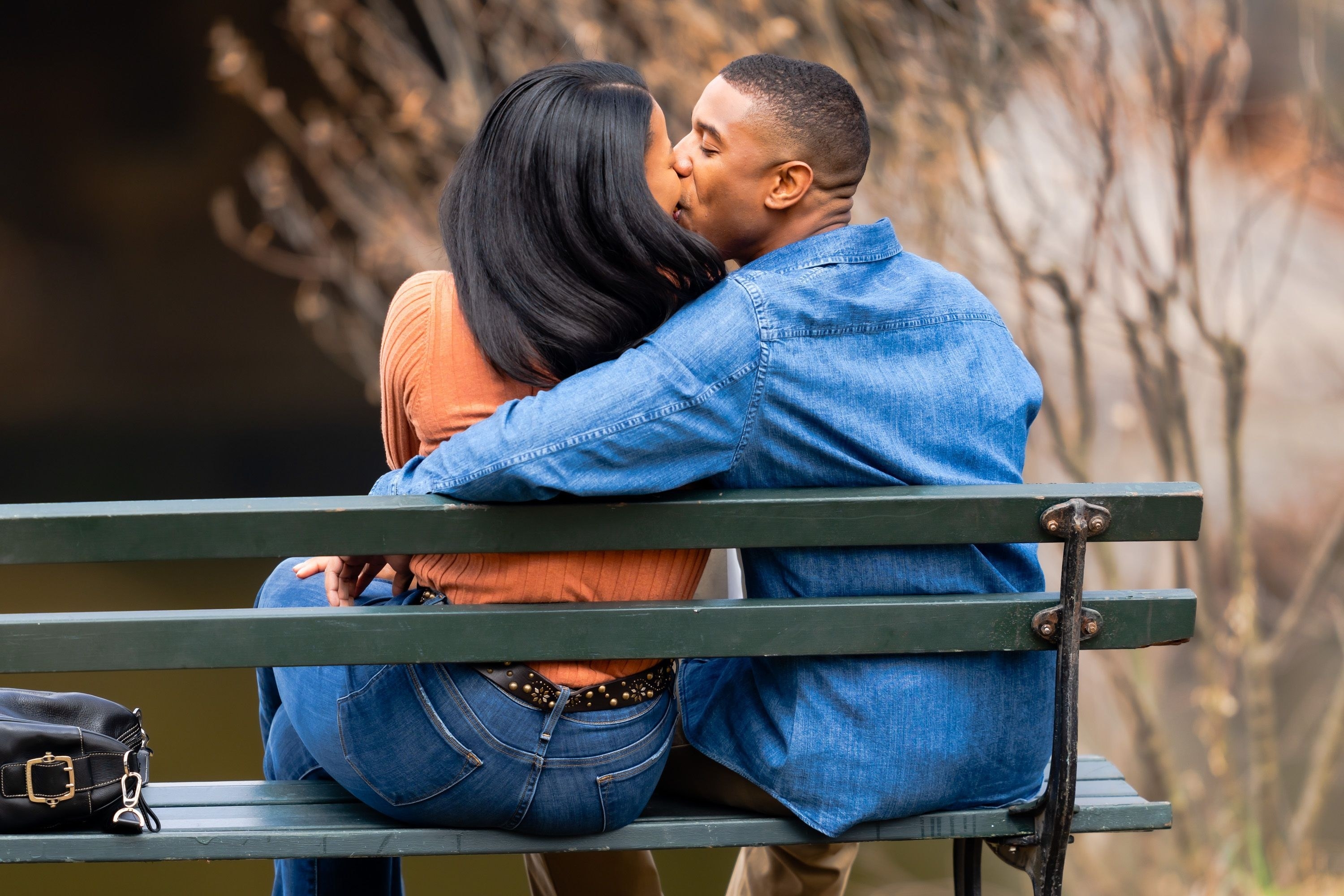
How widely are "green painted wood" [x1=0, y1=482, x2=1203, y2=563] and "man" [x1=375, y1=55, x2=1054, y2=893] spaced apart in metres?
0.04

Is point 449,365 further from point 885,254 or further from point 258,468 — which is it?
point 258,468

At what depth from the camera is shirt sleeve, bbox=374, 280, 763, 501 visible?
129 cm

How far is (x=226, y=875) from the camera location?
12.5 ft

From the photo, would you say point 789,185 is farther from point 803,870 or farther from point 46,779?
point 46,779

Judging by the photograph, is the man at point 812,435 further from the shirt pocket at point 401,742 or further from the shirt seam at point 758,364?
the shirt pocket at point 401,742

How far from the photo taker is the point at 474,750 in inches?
55.4

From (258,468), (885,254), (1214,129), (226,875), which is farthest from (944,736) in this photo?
(258,468)

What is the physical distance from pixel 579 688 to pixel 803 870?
0.50 m

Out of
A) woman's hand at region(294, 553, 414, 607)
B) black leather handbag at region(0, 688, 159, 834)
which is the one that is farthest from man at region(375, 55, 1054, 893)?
black leather handbag at region(0, 688, 159, 834)

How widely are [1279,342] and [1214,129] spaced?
601 millimetres

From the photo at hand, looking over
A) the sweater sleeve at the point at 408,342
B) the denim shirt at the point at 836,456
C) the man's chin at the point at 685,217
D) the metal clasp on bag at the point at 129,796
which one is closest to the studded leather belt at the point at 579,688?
the denim shirt at the point at 836,456

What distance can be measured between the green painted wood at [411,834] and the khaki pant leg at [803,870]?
0.64ft

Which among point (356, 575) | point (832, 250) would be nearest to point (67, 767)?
point (356, 575)

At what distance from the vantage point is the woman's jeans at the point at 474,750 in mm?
1414
